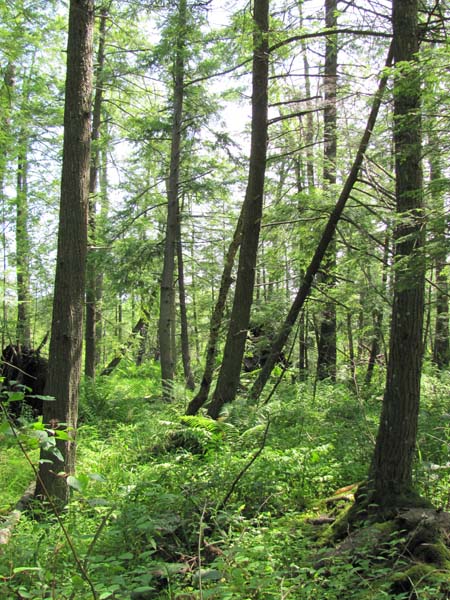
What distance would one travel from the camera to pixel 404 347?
4.20 m

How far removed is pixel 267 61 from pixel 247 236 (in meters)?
2.76

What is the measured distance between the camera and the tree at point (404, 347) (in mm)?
4059

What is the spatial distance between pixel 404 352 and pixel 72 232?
12.1 feet

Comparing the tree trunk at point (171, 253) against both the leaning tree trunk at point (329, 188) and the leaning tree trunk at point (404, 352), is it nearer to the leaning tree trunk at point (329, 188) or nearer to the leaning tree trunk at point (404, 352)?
the leaning tree trunk at point (329, 188)

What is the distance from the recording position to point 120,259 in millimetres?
11688

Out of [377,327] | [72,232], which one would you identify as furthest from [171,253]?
[72,232]

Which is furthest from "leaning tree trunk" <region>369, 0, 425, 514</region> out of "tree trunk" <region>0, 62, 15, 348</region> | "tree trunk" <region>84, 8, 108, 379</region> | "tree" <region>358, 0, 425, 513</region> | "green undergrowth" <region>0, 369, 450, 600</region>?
"tree trunk" <region>84, 8, 108, 379</region>

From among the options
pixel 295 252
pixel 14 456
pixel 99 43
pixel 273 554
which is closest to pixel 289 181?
pixel 295 252

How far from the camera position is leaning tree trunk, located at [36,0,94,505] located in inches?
206

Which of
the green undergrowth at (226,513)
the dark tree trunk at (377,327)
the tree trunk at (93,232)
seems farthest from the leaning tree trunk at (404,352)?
the tree trunk at (93,232)

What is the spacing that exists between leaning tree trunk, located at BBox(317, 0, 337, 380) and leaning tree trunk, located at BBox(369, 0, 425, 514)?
3.47 m

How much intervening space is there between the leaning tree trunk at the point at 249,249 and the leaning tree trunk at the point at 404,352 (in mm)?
3503

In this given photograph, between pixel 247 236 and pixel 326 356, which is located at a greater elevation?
pixel 247 236

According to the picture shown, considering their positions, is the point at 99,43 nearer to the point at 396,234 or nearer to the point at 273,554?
the point at 396,234
